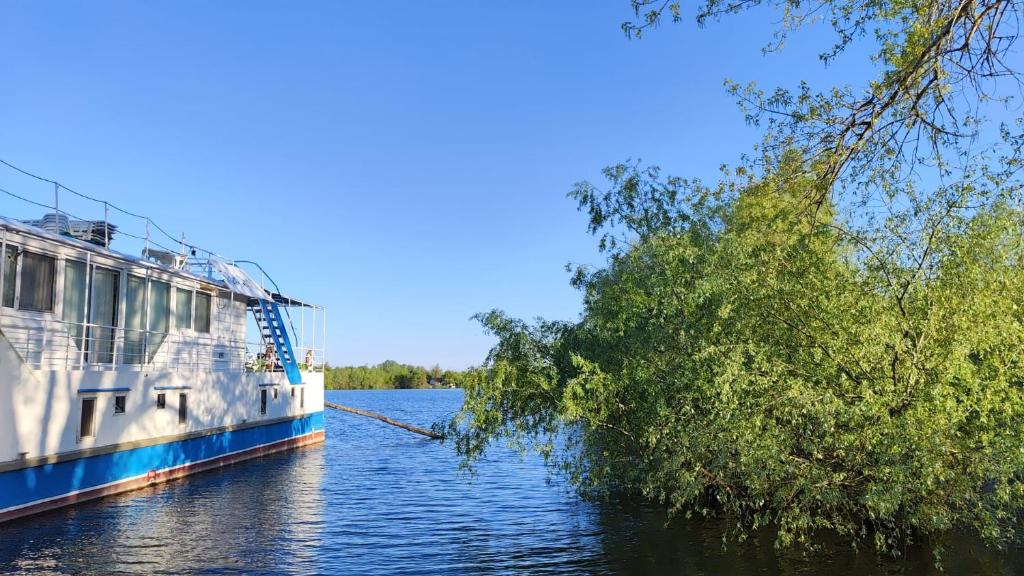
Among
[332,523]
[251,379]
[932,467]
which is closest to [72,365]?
[332,523]

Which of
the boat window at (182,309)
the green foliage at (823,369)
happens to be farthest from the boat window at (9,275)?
the green foliage at (823,369)

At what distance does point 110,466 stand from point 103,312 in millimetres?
4291

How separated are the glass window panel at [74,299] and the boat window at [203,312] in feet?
20.5

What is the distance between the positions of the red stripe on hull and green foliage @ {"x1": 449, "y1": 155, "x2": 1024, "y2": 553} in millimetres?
10378

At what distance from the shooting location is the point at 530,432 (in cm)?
1449

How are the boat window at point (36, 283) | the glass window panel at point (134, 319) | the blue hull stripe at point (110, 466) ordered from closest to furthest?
the blue hull stripe at point (110, 466) < the boat window at point (36, 283) < the glass window panel at point (134, 319)

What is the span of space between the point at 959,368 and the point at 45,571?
48.7 ft

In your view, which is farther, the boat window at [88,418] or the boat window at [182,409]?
the boat window at [182,409]

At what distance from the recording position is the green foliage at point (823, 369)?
10586 millimetres

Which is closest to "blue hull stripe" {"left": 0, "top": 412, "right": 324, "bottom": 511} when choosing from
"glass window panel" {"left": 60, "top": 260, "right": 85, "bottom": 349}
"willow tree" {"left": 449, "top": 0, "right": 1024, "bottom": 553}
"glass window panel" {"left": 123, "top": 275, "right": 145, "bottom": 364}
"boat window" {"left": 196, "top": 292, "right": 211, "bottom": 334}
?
"glass window panel" {"left": 123, "top": 275, "right": 145, "bottom": 364}

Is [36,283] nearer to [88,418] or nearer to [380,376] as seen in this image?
[88,418]

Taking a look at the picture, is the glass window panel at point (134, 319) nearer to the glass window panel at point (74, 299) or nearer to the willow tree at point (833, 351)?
the glass window panel at point (74, 299)

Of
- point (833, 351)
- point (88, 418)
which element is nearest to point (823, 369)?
point (833, 351)

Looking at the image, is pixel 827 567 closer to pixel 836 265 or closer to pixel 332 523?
pixel 836 265
